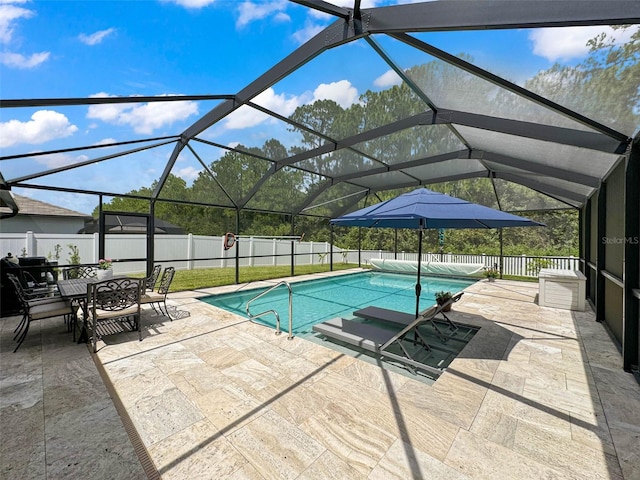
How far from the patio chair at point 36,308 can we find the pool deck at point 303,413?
1.35 ft

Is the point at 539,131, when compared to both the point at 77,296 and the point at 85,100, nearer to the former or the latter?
the point at 85,100

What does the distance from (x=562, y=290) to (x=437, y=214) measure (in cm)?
516

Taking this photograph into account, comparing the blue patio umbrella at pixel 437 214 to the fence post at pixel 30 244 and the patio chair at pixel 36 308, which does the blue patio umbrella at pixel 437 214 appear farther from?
the fence post at pixel 30 244

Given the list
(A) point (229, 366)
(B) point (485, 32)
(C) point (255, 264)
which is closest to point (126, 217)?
(A) point (229, 366)

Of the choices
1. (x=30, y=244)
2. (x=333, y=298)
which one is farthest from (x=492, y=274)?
(x=30, y=244)

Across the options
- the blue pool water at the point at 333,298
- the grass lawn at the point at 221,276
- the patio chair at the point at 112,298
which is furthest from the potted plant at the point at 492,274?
the patio chair at the point at 112,298

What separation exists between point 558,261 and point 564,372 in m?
10.0

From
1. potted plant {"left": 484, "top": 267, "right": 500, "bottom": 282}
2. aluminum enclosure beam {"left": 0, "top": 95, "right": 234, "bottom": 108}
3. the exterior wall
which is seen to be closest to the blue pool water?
potted plant {"left": 484, "top": 267, "right": 500, "bottom": 282}

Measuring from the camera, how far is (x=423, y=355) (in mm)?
4117

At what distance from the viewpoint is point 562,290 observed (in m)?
6.38

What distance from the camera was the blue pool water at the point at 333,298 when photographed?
6637 mm

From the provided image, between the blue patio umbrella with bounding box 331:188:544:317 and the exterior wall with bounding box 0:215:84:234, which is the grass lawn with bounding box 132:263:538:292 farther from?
the blue patio umbrella with bounding box 331:188:544:317

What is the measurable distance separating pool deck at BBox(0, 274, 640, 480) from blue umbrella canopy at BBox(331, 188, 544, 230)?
1833 mm

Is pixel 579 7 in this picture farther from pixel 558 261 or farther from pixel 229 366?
pixel 558 261
